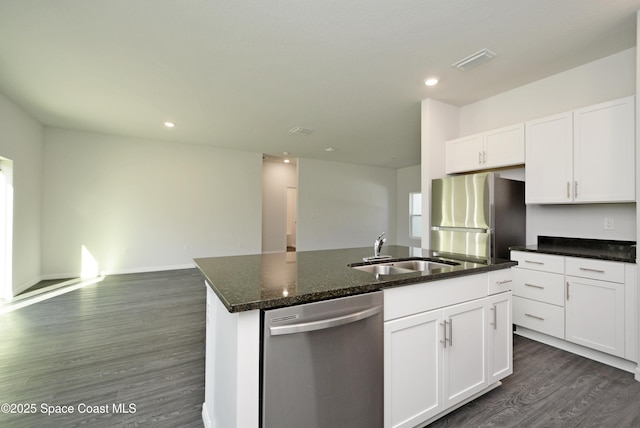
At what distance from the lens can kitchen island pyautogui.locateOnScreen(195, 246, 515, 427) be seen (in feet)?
3.26

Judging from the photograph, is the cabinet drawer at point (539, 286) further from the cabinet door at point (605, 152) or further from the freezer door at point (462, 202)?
the cabinet door at point (605, 152)

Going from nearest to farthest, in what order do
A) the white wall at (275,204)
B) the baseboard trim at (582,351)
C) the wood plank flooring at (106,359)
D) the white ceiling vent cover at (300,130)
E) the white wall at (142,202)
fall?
the wood plank flooring at (106,359) → the baseboard trim at (582,351) → the white ceiling vent cover at (300,130) → the white wall at (142,202) → the white wall at (275,204)

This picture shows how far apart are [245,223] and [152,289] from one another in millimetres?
2686

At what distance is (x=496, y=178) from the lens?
2.93 m

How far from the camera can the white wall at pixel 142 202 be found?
16.6 feet

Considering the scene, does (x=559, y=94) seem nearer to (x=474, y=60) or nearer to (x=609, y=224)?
(x=474, y=60)

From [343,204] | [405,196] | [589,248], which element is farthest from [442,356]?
[405,196]

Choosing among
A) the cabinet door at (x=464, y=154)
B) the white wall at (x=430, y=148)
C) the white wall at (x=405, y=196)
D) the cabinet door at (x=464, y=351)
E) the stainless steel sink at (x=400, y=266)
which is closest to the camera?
the cabinet door at (x=464, y=351)

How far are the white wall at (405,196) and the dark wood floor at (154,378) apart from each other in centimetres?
611

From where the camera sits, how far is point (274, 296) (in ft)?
3.47

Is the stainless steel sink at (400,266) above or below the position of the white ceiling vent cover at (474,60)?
below

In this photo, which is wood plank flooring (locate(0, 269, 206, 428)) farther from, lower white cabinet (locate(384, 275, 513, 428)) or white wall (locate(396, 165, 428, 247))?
white wall (locate(396, 165, 428, 247))

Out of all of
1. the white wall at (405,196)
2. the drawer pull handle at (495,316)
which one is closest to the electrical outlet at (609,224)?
the drawer pull handle at (495,316)

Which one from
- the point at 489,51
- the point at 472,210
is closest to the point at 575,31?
the point at 489,51
